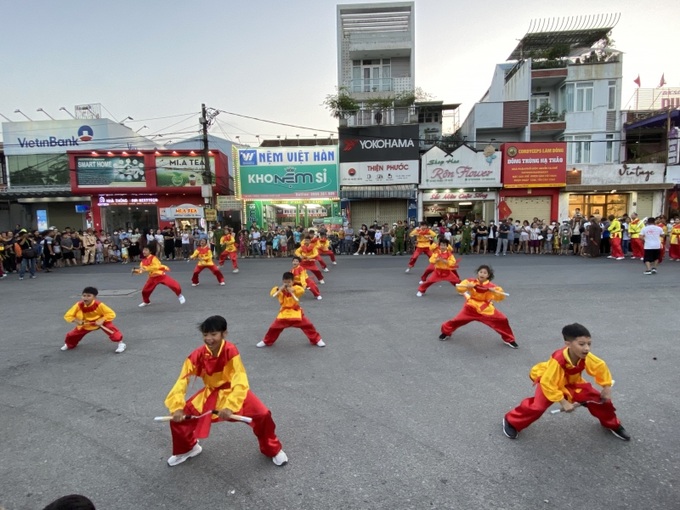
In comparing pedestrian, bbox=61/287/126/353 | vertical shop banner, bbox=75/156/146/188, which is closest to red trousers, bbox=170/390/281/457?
pedestrian, bbox=61/287/126/353

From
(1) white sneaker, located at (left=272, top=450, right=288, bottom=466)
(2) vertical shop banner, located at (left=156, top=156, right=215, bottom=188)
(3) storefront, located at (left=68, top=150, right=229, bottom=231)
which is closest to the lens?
(1) white sneaker, located at (left=272, top=450, right=288, bottom=466)

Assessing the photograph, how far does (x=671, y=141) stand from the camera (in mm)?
21062

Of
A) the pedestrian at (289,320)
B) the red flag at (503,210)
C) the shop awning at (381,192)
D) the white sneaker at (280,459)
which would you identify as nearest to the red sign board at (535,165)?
the red flag at (503,210)

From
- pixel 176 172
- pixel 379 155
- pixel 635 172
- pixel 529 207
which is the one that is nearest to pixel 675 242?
pixel 529 207

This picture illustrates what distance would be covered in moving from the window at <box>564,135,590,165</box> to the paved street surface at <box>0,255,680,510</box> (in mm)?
17743

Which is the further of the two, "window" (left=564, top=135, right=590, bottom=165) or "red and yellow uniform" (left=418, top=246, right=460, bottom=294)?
"window" (left=564, top=135, right=590, bottom=165)

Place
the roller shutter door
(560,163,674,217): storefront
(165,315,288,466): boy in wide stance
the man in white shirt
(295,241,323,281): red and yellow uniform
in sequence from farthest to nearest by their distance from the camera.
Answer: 1. the roller shutter door
2. (560,163,674,217): storefront
3. the man in white shirt
4. (295,241,323,281): red and yellow uniform
5. (165,315,288,466): boy in wide stance

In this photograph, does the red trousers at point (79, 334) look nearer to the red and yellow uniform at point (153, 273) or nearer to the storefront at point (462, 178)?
the red and yellow uniform at point (153, 273)

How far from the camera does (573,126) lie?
2316cm

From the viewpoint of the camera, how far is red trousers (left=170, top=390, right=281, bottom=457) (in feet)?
9.70

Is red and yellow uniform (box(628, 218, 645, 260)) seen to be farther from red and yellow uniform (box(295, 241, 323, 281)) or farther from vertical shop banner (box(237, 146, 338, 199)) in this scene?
vertical shop banner (box(237, 146, 338, 199))

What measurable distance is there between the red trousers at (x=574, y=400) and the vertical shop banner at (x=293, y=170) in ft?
66.7

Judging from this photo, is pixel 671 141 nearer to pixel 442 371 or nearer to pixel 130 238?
pixel 442 371

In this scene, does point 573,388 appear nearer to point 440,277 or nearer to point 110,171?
point 440,277
